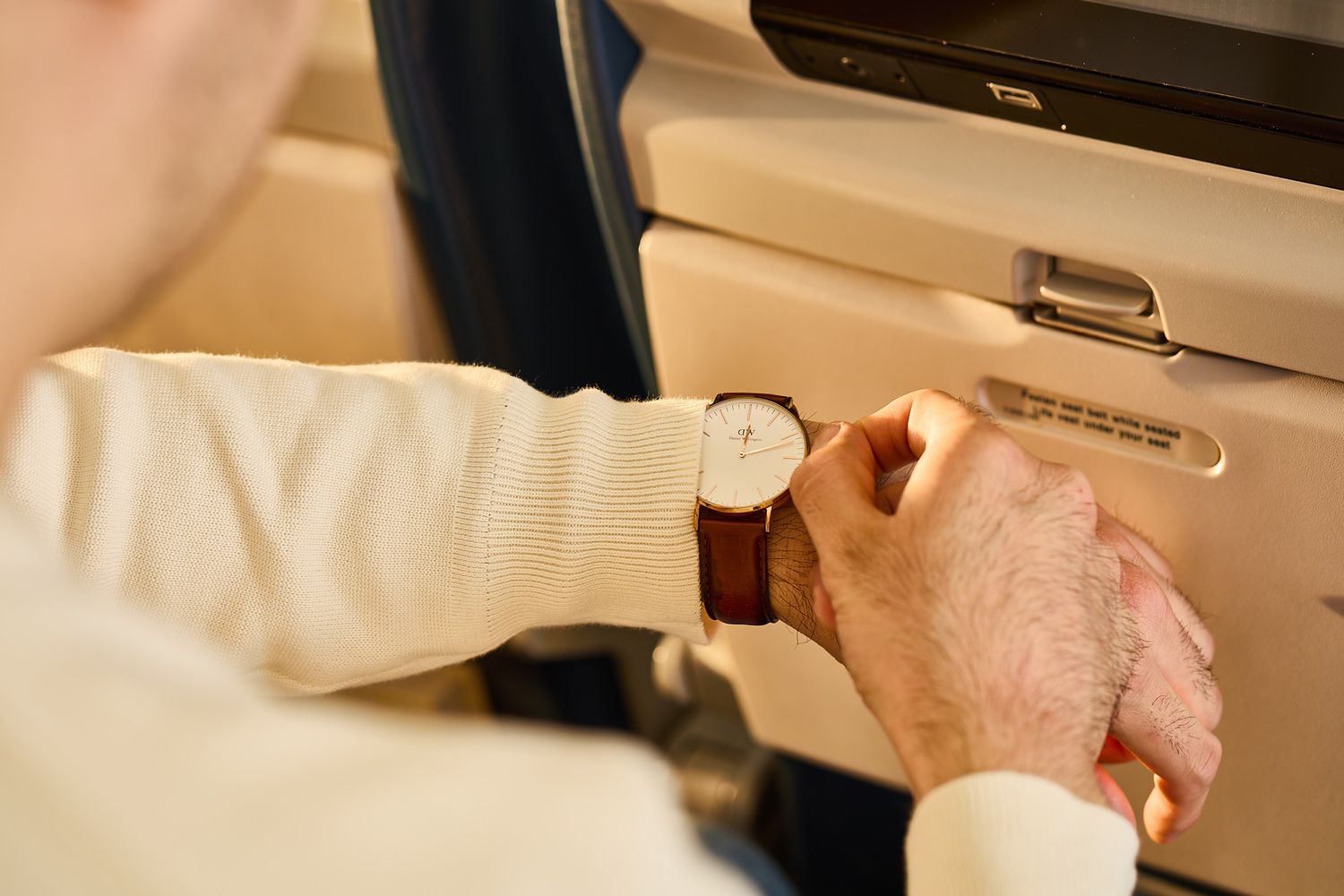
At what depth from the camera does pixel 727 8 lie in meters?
0.70

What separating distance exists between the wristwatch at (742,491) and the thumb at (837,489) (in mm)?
37

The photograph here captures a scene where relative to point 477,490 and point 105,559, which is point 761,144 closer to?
point 477,490

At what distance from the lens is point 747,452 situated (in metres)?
0.74

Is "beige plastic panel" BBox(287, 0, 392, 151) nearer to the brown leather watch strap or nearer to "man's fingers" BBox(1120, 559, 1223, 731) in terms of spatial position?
the brown leather watch strap

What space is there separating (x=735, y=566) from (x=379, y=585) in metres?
0.21

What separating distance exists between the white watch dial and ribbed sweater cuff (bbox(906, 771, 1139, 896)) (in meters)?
0.22

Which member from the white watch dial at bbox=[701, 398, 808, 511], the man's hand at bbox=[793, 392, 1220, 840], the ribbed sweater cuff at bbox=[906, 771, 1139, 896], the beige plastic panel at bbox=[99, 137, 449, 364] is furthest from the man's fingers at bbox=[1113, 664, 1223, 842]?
the beige plastic panel at bbox=[99, 137, 449, 364]

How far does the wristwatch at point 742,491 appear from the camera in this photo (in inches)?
28.7

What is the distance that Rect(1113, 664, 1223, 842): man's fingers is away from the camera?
0.67 metres

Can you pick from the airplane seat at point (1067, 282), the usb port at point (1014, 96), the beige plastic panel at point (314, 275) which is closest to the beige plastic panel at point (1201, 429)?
the airplane seat at point (1067, 282)

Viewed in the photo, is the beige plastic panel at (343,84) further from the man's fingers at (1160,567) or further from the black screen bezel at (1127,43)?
the man's fingers at (1160,567)

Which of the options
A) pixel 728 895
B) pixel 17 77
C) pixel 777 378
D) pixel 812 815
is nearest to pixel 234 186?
pixel 17 77

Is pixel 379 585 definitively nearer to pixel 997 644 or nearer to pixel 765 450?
pixel 765 450

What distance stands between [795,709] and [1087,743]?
42 centimetres
